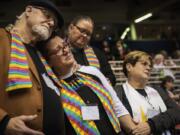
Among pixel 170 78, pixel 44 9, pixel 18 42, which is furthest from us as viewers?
pixel 170 78

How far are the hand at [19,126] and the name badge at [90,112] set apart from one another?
0.41 meters

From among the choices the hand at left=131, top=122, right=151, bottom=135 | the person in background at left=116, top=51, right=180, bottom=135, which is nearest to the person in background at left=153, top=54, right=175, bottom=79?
the person in background at left=116, top=51, right=180, bottom=135

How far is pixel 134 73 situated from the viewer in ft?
7.74

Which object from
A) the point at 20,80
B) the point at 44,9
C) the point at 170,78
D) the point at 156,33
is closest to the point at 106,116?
the point at 20,80

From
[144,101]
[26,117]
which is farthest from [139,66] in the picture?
[26,117]

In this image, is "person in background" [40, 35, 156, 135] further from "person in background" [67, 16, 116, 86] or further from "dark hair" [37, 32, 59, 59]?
"person in background" [67, 16, 116, 86]

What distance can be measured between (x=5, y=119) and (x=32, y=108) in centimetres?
14

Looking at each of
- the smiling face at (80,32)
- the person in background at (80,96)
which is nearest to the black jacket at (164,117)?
the person in background at (80,96)

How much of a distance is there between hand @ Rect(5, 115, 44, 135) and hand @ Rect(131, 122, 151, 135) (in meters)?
0.87

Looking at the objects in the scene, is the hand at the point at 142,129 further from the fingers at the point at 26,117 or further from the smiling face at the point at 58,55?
the fingers at the point at 26,117

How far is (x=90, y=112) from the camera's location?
169 cm

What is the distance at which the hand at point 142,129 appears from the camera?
1970 mm

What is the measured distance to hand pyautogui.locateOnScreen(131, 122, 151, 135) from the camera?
197 centimetres

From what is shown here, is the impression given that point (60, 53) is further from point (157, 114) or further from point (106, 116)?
point (157, 114)
